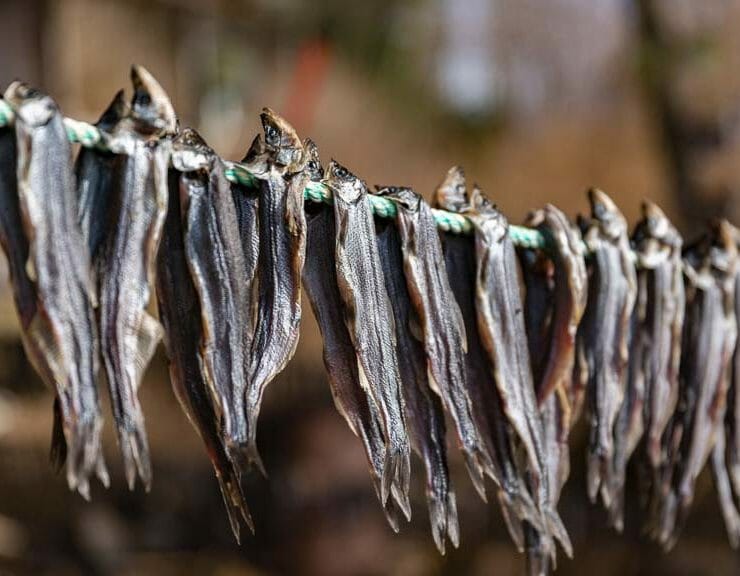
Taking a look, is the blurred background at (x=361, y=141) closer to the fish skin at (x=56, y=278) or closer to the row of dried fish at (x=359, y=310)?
the row of dried fish at (x=359, y=310)

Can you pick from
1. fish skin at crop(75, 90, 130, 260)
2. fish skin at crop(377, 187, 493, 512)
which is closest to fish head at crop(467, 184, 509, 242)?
fish skin at crop(377, 187, 493, 512)

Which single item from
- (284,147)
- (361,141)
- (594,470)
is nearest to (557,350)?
(594,470)

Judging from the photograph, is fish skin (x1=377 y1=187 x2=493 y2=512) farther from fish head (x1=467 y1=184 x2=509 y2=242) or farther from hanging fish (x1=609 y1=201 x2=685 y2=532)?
hanging fish (x1=609 y1=201 x2=685 y2=532)

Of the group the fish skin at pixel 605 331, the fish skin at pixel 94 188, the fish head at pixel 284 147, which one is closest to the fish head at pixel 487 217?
the fish skin at pixel 605 331

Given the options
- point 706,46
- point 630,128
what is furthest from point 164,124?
point 630,128

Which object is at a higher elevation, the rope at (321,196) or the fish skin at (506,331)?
the rope at (321,196)

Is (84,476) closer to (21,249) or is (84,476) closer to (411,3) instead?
(21,249)

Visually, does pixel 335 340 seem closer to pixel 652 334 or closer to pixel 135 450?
pixel 135 450
